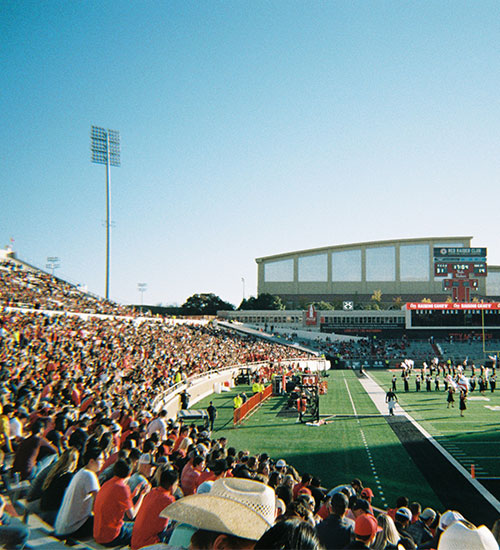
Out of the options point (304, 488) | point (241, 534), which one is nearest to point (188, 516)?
point (241, 534)

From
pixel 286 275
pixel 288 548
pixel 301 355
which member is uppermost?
pixel 286 275

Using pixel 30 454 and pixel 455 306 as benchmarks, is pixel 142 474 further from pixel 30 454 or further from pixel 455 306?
pixel 455 306

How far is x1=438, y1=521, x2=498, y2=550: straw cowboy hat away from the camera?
3.49 metres

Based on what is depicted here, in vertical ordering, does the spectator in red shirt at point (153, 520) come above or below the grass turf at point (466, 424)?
above

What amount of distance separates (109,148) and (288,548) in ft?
190

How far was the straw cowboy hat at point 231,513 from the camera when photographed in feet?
6.61

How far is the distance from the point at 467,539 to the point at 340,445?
14.2 m

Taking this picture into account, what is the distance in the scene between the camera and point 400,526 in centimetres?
688

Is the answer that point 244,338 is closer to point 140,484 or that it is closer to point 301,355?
point 301,355

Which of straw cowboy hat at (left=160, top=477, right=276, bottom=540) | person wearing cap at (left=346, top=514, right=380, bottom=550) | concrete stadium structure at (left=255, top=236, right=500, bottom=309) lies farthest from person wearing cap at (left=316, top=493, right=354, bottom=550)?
concrete stadium structure at (left=255, top=236, right=500, bottom=309)

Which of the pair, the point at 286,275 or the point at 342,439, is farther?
the point at 286,275

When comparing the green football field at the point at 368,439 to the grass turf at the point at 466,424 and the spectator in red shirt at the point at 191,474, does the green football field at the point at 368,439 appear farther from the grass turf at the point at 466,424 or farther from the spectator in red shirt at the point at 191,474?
the spectator in red shirt at the point at 191,474

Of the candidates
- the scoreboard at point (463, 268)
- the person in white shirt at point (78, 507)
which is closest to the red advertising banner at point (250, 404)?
the person in white shirt at point (78, 507)

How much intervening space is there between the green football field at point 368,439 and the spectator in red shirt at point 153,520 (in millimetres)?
8189
